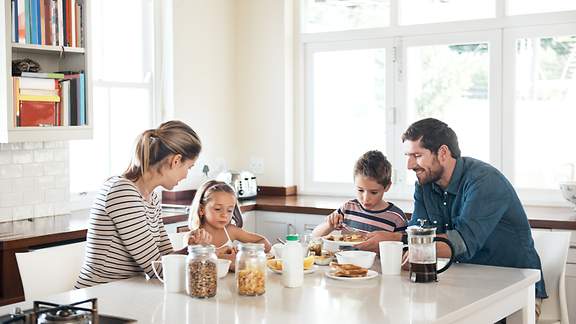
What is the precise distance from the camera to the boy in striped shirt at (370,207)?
354cm

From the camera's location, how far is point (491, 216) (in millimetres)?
2975

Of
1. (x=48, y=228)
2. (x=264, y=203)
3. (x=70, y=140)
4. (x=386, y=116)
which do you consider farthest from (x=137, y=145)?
(x=386, y=116)

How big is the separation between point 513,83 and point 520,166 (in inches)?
20.5

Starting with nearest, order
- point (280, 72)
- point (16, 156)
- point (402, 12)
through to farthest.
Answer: point (16, 156) → point (402, 12) → point (280, 72)

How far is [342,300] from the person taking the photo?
7.77 ft

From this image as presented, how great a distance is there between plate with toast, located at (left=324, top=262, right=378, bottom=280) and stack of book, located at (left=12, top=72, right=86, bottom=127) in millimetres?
1992

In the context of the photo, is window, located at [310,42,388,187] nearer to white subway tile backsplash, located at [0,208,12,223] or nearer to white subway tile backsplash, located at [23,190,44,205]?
white subway tile backsplash, located at [23,190,44,205]

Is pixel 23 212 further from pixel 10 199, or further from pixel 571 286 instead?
pixel 571 286

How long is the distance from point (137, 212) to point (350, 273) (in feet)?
2.53

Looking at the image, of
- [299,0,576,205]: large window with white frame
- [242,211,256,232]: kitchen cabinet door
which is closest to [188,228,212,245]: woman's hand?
[242,211,256,232]: kitchen cabinet door

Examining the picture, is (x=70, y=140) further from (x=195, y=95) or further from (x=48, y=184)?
(x=195, y=95)

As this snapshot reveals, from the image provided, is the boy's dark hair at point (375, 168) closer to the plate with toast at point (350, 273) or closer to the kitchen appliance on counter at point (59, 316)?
the plate with toast at point (350, 273)

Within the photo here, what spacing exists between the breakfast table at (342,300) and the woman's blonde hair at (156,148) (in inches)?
16.4

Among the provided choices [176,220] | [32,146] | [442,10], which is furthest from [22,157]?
[442,10]
